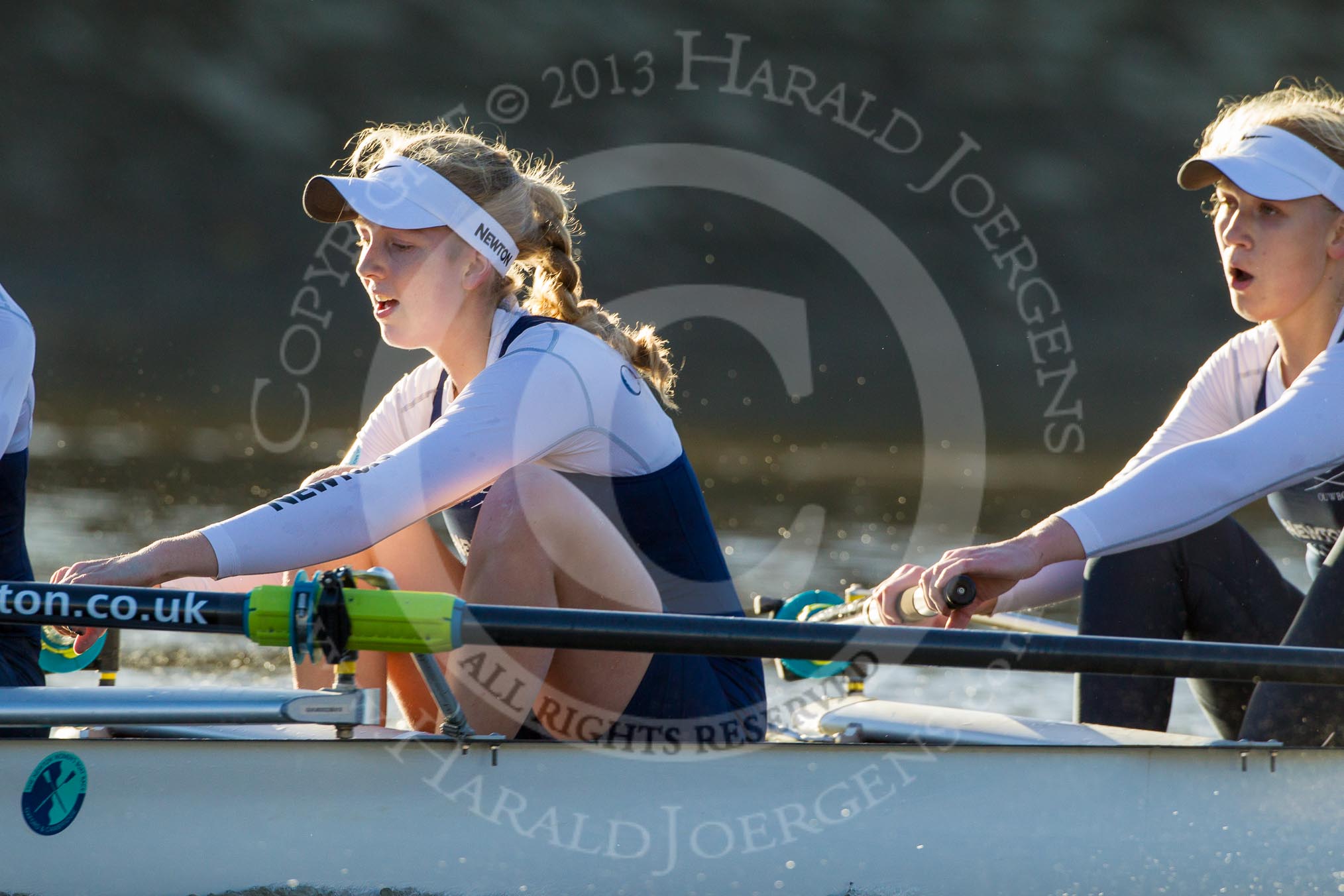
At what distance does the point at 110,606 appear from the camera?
2104 mm

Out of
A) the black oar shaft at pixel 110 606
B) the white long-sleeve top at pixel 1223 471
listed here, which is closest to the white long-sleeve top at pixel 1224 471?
the white long-sleeve top at pixel 1223 471

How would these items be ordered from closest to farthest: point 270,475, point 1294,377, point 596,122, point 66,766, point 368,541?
point 66,766
point 368,541
point 1294,377
point 270,475
point 596,122

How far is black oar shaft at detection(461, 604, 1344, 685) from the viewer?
6.89ft

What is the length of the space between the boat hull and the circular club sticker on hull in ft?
0.05

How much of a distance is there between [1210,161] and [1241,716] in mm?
1082

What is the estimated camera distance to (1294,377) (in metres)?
2.71

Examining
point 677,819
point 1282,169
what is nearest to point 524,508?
point 677,819

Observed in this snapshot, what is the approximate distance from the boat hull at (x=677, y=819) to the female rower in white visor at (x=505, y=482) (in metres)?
0.14

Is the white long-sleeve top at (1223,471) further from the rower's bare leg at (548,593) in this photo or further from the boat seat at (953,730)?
the rower's bare leg at (548,593)

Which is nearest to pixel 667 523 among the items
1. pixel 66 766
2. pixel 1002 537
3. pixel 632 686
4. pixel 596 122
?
pixel 632 686

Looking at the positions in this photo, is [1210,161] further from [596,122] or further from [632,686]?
[596,122]

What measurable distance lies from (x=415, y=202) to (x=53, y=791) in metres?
1.16

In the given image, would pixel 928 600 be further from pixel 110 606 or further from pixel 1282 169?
pixel 110 606

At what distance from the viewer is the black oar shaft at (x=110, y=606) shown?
2.10m
